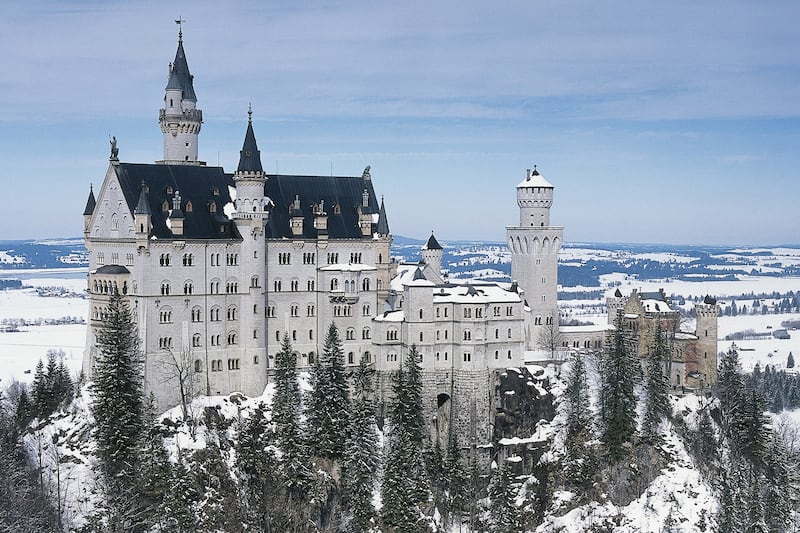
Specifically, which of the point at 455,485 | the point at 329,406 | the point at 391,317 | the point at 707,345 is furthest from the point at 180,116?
the point at 707,345

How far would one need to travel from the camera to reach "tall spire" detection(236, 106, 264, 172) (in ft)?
328

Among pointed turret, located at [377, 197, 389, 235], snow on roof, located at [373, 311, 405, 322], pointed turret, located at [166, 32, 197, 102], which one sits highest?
pointed turret, located at [166, 32, 197, 102]

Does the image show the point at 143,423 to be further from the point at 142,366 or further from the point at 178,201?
the point at 178,201

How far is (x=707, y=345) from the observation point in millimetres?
113125

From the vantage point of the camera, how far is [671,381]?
4498 inches

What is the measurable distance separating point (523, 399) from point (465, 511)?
536 inches

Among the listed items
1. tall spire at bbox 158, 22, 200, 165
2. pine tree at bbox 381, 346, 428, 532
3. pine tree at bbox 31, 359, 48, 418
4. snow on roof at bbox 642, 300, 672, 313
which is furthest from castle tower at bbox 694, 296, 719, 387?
pine tree at bbox 31, 359, 48, 418

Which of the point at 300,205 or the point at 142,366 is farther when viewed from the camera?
the point at 300,205

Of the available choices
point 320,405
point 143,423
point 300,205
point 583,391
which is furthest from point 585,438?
point 143,423

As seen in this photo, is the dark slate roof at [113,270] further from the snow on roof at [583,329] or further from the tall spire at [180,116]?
the snow on roof at [583,329]

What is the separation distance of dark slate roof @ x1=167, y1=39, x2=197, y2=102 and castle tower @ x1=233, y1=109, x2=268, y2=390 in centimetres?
1062

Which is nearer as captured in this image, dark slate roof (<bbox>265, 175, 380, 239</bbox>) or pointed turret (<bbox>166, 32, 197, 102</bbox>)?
dark slate roof (<bbox>265, 175, 380, 239</bbox>)

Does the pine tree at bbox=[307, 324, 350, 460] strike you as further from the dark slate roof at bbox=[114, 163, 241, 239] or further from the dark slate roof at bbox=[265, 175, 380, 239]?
the dark slate roof at bbox=[114, 163, 241, 239]

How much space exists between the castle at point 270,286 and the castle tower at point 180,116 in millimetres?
133
